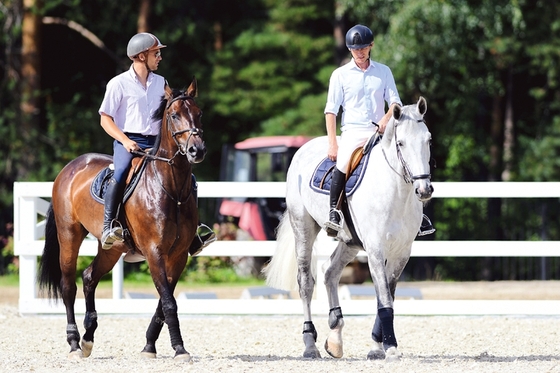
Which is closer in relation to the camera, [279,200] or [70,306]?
[70,306]

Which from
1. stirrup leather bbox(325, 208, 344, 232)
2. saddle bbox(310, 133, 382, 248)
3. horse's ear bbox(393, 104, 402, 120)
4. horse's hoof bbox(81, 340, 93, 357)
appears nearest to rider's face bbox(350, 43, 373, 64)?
saddle bbox(310, 133, 382, 248)

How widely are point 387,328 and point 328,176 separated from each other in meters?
1.58

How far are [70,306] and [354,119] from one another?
3.02m

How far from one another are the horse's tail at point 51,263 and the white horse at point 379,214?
7.20ft

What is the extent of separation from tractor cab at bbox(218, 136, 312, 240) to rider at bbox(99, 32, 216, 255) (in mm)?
10574

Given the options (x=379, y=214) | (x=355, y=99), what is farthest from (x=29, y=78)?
(x=379, y=214)

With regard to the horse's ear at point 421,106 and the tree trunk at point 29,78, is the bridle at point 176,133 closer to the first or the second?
the horse's ear at point 421,106

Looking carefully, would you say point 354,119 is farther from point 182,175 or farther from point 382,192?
point 182,175

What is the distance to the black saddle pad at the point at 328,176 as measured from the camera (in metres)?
8.23

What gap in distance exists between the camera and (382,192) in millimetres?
7969

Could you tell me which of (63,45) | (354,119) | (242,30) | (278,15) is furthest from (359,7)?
(354,119)

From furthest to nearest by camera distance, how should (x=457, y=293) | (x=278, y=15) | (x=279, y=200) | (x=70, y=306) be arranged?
1. (x=278, y=15)
2. (x=279, y=200)
3. (x=457, y=293)
4. (x=70, y=306)

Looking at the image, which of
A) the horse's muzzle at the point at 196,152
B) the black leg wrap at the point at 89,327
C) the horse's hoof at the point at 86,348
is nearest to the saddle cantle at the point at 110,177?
the horse's muzzle at the point at 196,152

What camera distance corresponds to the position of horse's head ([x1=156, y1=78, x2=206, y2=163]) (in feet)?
24.7
